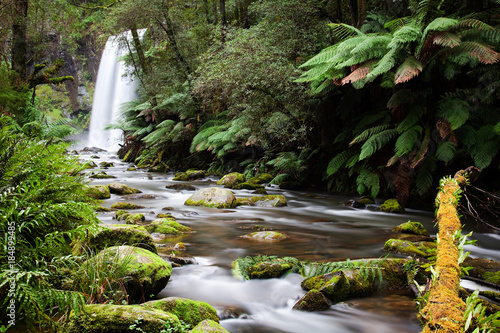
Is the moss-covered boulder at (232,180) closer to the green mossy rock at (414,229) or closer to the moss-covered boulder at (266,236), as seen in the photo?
the moss-covered boulder at (266,236)

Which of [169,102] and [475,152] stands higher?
[169,102]

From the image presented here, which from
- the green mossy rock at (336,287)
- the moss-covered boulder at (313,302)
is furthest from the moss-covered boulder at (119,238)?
the green mossy rock at (336,287)

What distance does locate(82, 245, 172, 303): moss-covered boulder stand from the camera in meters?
2.76

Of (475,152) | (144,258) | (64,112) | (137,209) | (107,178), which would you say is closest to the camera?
(144,258)

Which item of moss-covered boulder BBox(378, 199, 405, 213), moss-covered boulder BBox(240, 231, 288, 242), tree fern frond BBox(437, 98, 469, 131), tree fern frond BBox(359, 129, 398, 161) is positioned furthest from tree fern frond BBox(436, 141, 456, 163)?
moss-covered boulder BBox(240, 231, 288, 242)

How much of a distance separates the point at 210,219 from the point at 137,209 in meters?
1.69

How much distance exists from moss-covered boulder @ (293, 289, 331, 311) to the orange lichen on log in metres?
1.24

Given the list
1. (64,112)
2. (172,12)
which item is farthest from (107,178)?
(64,112)

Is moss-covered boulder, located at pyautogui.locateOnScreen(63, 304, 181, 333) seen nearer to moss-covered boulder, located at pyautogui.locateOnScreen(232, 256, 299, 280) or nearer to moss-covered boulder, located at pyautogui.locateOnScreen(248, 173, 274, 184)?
moss-covered boulder, located at pyautogui.locateOnScreen(232, 256, 299, 280)

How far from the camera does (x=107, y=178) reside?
12.7m

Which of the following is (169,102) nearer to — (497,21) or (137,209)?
(137,209)

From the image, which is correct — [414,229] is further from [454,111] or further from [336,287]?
[336,287]

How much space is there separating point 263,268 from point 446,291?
7.34ft

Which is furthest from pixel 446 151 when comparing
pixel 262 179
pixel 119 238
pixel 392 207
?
pixel 262 179
